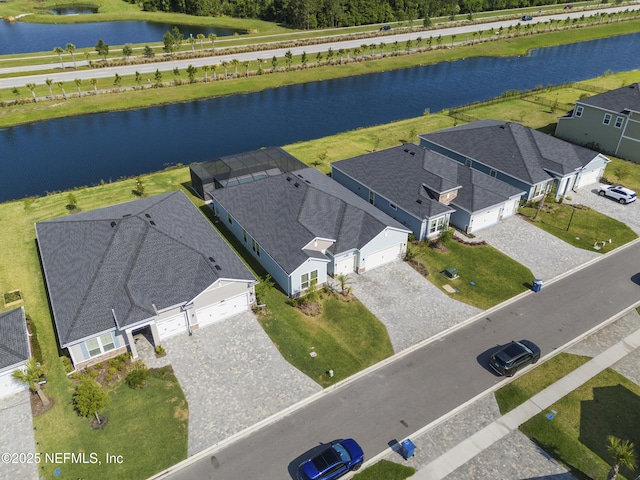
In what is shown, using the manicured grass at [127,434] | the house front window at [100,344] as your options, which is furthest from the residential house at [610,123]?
the house front window at [100,344]

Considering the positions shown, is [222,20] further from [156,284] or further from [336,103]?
[156,284]

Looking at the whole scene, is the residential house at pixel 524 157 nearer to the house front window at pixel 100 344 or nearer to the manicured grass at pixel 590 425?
the manicured grass at pixel 590 425

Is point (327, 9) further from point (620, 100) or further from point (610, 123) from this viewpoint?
point (610, 123)

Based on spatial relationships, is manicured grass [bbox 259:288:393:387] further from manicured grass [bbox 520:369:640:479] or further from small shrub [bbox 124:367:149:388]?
manicured grass [bbox 520:369:640:479]

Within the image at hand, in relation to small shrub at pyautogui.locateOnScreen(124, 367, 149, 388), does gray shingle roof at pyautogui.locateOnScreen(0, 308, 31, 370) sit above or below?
above

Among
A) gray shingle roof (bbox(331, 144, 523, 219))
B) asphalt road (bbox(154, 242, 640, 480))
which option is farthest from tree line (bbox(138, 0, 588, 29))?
asphalt road (bbox(154, 242, 640, 480))

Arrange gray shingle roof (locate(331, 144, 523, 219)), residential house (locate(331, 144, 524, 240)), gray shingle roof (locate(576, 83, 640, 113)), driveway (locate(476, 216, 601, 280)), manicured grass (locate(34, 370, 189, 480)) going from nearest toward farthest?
manicured grass (locate(34, 370, 189, 480)) → driveway (locate(476, 216, 601, 280)) → residential house (locate(331, 144, 524, 240)) → gray shingle roof (locate(331, 144, 523, 219)) → gray shingle roof (locate(576, 83, 640, 113))

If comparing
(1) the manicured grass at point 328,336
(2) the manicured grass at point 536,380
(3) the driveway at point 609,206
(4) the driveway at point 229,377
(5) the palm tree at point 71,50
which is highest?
(5) the palm tree at point 71,50
